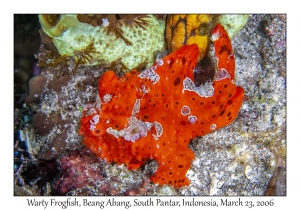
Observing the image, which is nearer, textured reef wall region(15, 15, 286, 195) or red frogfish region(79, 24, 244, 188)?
red frogfish region(79, 24, 244, 188)

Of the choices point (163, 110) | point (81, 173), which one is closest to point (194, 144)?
point (163, 110)

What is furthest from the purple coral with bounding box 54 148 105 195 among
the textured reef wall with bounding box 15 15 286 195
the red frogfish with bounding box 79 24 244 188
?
the red frogfish with bounding box 79 24 244 188

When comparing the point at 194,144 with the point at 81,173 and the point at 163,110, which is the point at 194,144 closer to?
the point at 163,110

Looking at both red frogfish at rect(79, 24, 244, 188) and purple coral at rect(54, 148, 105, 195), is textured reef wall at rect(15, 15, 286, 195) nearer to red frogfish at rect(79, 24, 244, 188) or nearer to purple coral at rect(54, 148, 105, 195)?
purple coral at rect(54, 148, 105, 195)

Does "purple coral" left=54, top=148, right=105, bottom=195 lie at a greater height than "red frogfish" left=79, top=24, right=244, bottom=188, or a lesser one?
lesser

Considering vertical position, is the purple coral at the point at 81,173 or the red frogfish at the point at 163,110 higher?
the red frogfish at the point at 163,110

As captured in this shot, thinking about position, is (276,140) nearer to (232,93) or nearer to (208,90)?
(232,93)

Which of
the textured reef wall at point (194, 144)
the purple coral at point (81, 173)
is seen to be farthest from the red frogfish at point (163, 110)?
the purple coral at point (81, 173)

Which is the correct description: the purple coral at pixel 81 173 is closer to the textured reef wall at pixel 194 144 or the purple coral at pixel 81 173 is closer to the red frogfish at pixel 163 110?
the textured reef wall at pixel 194 144
